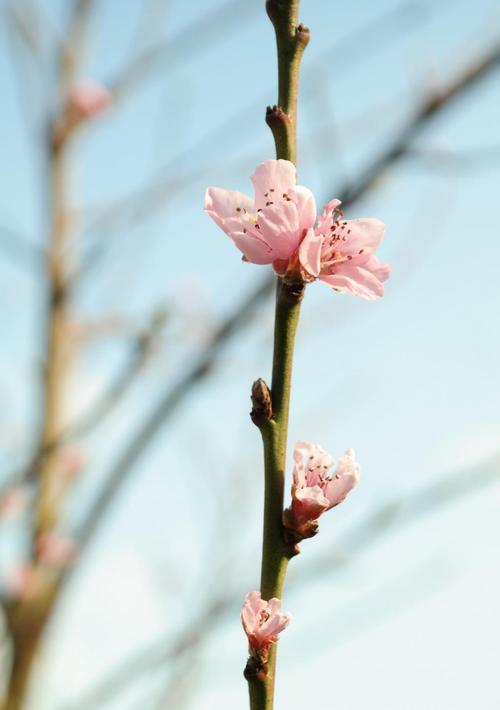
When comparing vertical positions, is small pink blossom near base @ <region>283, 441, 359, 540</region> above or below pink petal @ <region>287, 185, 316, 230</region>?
below

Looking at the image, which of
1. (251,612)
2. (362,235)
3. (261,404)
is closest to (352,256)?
(362,235)

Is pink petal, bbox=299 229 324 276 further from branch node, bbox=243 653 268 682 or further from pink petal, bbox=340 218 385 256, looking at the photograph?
branch node, bbox=243 653 268 682

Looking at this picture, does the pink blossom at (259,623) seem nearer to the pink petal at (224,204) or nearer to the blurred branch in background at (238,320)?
Answer: the pink petal at (224,204)

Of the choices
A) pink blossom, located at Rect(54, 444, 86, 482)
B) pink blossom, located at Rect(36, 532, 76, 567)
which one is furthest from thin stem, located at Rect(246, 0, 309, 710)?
pink blossom, located at Rect(54, 444, 86, 482)

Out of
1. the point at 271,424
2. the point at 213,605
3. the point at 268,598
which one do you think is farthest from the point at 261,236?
the point at 213,605

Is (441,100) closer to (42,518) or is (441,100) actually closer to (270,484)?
(270,484)

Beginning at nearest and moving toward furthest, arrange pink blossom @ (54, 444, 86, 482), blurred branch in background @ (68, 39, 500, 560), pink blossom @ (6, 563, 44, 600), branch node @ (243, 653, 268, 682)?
branch node @ (243, 653, 268, 682), blurred branch in background @ (68, 39, 500, 560), pink blossom @ (6, 563, 44, 600), pink blossom @ (54, 444, 86, 482)

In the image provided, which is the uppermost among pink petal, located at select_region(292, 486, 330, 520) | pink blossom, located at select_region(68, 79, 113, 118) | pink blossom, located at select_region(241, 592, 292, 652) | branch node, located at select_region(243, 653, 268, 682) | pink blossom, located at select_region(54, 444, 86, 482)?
pink blossom, located at select_region(68, 79, 113, 118)

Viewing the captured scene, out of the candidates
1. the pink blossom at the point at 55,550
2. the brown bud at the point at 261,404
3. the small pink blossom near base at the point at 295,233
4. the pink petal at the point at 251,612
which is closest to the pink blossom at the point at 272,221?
the small pink blossom near base at the point at 295,233

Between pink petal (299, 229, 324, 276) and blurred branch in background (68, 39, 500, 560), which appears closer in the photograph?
pink petal (299, 229, 324, 276)
